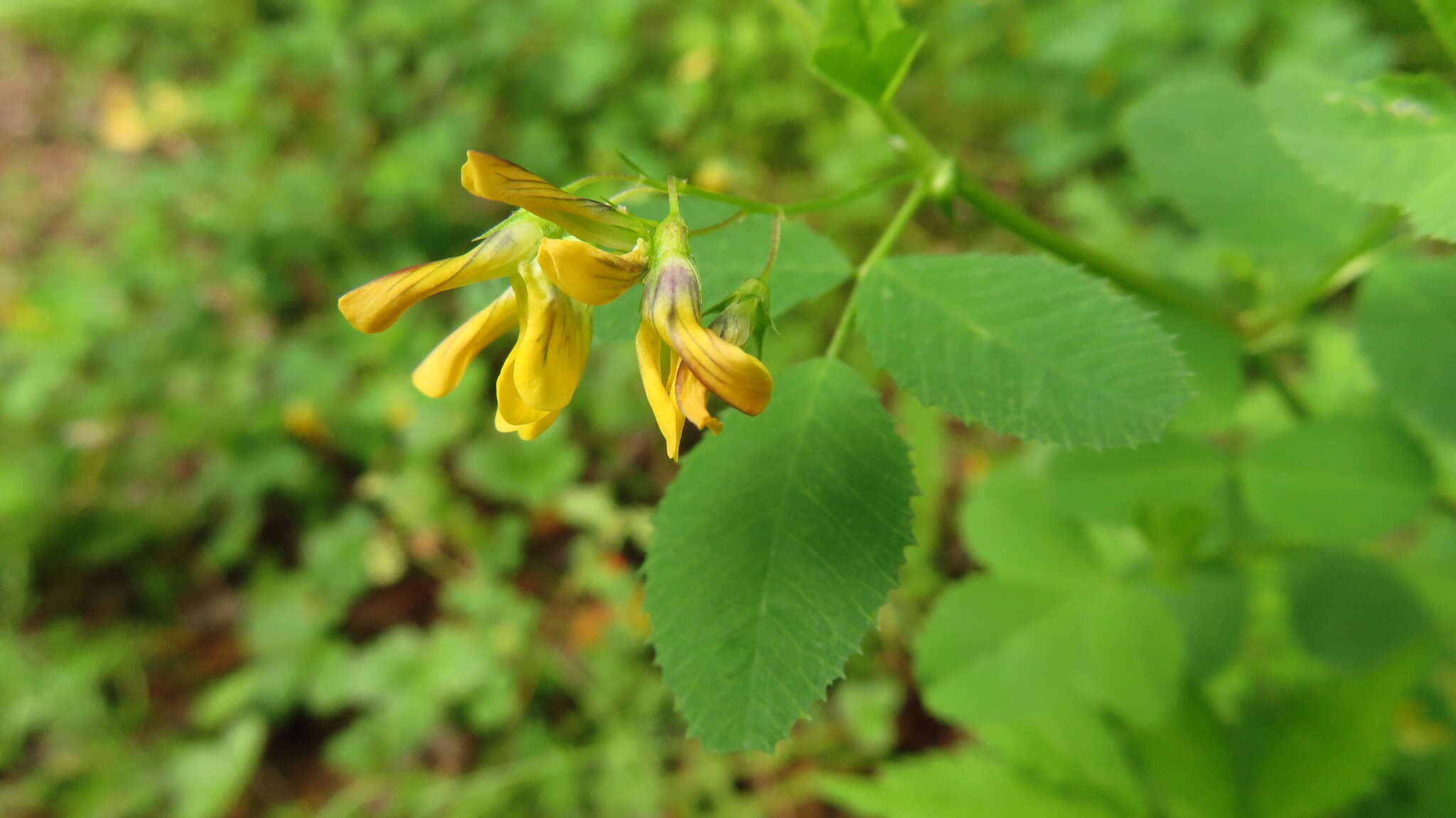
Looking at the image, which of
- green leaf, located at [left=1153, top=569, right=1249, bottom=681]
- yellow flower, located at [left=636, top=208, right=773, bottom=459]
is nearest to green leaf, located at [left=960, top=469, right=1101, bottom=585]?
green leaf, located at [left=1153, top=569, right=1249, bottom=681]

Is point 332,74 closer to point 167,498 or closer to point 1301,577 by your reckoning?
point 167,498

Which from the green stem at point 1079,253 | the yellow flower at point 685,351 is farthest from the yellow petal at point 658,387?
the green stem at point 1079,253

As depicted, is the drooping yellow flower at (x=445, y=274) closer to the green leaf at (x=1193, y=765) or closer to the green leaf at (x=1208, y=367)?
the green leaf at (x=1208, y=367)

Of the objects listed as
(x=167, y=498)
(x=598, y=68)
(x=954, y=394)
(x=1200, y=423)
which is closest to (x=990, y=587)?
(x=1200, y=423)

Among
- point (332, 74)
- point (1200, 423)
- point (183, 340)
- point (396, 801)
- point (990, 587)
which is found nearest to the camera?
point (1200, 423)

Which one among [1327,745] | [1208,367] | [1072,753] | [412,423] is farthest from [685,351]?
[412,423]

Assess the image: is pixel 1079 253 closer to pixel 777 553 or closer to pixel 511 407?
pixel 777 553

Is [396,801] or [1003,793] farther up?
[1003,793]

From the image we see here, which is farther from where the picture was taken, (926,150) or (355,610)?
(355,610)
